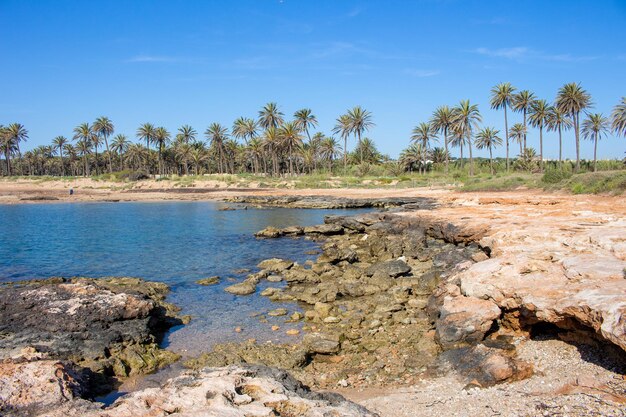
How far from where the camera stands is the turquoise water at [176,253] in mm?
12227

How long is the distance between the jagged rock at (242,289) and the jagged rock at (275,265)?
89.4 inches

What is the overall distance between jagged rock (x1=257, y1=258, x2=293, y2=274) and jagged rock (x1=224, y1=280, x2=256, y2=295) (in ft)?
7.45

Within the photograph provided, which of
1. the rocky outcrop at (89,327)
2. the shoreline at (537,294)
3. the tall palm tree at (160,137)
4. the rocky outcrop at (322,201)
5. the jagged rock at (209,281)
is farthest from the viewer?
the tall palm tree at (160,137)

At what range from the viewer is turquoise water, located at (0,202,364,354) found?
40.1 feet

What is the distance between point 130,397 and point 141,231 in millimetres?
27113

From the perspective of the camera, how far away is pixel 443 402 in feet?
20.9

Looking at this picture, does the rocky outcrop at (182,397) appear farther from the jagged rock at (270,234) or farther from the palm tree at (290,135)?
the palm tree at (290,135)

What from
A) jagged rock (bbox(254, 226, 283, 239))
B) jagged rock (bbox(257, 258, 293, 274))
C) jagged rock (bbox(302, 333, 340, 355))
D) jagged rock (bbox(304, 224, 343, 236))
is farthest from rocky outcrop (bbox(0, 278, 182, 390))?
jagged rock (bbox(304, 224, 343, 236))

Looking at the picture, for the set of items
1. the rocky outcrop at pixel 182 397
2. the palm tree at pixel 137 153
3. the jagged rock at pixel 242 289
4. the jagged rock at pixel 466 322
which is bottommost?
the jagged rock at pixel 242 289

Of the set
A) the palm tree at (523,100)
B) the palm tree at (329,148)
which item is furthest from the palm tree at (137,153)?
the palm tree at (523,100)

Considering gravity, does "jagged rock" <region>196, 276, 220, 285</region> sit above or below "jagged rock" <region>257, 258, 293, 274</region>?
below

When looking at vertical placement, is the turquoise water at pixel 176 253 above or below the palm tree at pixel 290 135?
below

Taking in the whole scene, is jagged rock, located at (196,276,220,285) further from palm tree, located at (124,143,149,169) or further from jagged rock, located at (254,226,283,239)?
palm tree, located at (124,143,149,169)

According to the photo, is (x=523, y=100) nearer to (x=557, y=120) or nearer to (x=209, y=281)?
(x=557, y=120)
